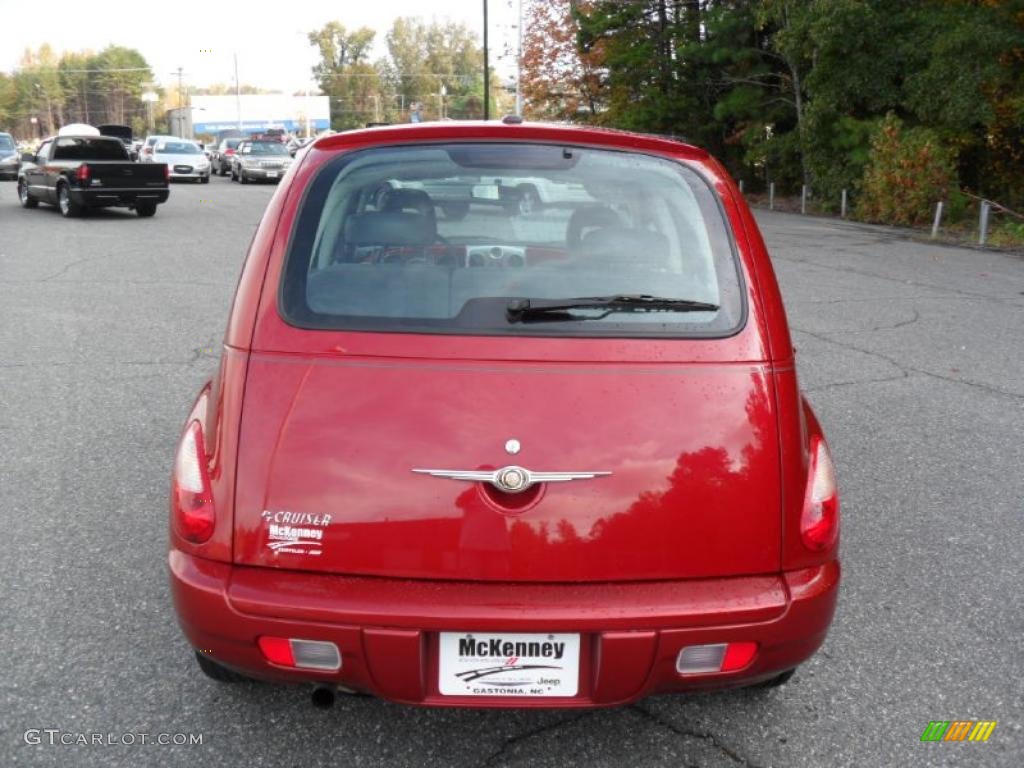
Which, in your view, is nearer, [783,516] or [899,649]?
[783,516]

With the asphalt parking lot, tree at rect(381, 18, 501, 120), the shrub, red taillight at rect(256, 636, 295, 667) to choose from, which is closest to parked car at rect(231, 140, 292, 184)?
the shrub

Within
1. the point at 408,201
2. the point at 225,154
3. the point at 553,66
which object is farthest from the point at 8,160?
the point at 408,201

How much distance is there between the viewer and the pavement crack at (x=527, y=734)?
8.84 ft

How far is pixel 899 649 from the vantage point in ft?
10.9

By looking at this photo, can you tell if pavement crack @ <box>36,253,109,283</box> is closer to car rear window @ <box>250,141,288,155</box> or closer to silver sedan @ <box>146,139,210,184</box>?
silver sedan @ <box>146,139,210,184</box>

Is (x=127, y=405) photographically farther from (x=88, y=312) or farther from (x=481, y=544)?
(x=481, y=544)

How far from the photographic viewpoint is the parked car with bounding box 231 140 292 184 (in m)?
35.2

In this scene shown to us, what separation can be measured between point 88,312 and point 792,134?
23978 millimetres

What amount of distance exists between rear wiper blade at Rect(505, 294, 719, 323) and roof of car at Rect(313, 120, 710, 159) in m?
0.53

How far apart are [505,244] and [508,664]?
3.85 feet

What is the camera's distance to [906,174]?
21984mm

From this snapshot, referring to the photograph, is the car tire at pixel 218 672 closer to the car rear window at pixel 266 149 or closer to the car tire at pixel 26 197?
the car tire at pixel 26 197

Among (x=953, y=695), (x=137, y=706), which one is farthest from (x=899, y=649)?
(x=137, y=706)

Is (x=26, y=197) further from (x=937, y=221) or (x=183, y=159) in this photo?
(x=937, y=221)
